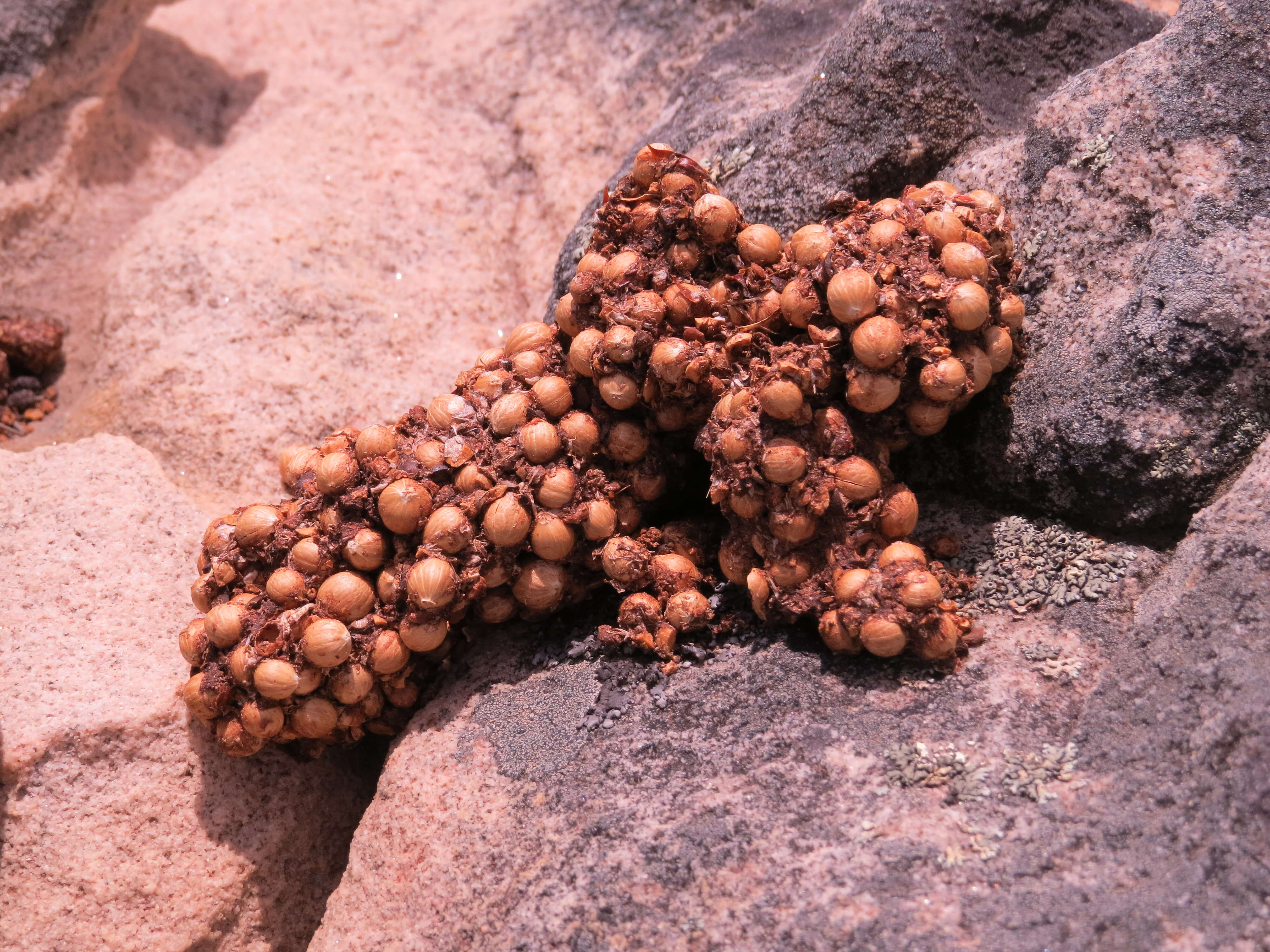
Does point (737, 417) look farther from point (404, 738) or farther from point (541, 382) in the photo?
point (404, 738)

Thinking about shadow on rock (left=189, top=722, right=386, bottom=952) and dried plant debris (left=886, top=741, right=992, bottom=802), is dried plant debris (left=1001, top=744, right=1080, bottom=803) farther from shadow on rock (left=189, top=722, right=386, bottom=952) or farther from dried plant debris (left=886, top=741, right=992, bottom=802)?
shadow on rock (left=189, top=722, right=386, bottom=952)

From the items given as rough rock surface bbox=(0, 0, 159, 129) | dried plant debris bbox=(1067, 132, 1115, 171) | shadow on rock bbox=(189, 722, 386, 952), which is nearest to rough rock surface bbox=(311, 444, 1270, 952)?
shadow on rock bbox=(189, 722, 386, 952)

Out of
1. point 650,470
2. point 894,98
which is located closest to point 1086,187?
point 894,98

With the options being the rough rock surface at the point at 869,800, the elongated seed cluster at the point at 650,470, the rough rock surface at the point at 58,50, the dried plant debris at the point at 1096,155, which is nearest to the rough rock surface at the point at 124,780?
the elongated seed cluster at the point at 650,470

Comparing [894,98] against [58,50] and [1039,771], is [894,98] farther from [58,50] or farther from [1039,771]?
[58,50]

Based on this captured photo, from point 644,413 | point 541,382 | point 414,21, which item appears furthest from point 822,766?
point 414,21

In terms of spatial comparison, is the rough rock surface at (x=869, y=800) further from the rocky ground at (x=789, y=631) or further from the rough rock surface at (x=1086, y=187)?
the rough rock surface at (x=1086, y=187)
